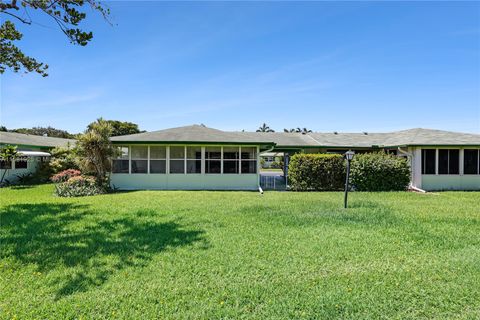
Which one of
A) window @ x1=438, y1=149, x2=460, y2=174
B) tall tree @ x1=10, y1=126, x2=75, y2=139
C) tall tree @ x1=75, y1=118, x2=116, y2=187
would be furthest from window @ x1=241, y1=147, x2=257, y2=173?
tall tree @ x1=10, y1=126, x2=75, y2=139

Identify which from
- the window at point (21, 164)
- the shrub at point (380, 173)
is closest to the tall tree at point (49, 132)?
the window at point (21, 164)

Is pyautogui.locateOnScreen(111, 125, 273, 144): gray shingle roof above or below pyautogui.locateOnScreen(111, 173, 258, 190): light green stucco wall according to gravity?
above

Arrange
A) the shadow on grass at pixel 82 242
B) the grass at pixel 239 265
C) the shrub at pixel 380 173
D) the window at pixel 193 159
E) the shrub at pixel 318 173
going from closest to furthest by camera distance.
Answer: the grass at pixel 239 265 < the shadow on grass at pixel 82 242 < the shrub at pixel 380 173 < the shrub at pixel 318 173 < the window at pixel 193 159

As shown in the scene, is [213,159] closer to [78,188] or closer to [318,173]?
[318,173]

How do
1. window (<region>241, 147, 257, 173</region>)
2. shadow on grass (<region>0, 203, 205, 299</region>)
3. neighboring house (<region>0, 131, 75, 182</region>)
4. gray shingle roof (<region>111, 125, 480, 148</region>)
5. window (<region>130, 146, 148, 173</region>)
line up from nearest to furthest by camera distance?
shadow on grass (<region>0, 203, 205, 299</region>) < gray shingle roof (<region>111, 125, 480, 148</region>) < window (<region>130, 146, 148, 173</region>) < window (<region>241, 147, 257, 173</region>) < neighboring house (<region>0, 131, 75, 182</region>)

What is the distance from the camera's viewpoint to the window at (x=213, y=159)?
634 inches

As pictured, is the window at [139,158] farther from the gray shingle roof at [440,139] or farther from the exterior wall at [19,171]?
the gray shingle roof at [440,139]

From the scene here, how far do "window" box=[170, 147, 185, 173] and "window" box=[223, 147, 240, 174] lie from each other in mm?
2458

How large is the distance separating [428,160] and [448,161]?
118cm

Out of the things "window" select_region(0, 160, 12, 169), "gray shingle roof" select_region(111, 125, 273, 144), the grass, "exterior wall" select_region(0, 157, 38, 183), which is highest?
"gray shingle roof" select_region(111, 125, 273, 144)

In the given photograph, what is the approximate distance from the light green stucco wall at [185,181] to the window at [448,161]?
35.8 feet

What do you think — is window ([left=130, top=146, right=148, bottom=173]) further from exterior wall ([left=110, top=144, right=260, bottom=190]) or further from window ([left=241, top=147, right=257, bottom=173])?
window ([left=241, top=147, right=257, bottom=173])

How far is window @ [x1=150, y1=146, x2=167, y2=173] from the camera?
15.8 meters

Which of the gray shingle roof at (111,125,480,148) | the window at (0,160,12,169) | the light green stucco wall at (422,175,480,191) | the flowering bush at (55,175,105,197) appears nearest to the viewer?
the flowering bush at (55,175,105,197)
